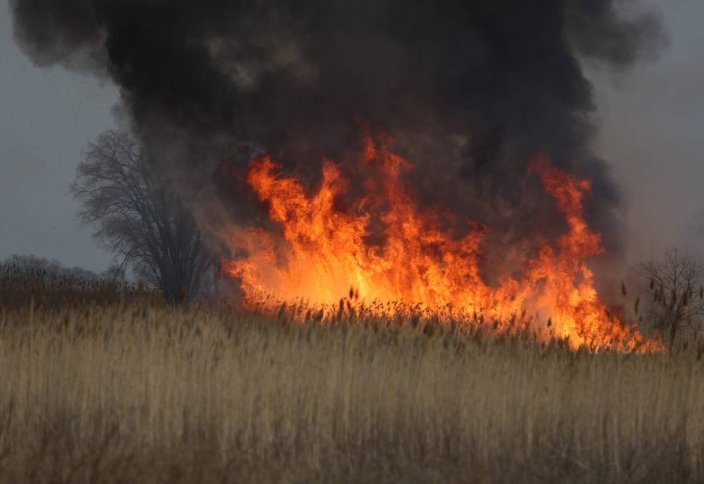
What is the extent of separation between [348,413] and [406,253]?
10442 mm

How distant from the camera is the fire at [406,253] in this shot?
21.2m

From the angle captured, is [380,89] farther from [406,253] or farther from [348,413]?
[348,413]

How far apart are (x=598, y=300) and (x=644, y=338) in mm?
8582

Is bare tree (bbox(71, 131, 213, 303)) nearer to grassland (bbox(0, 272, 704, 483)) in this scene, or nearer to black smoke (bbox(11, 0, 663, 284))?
black smoke (bbox(11, 0, 663, 284))

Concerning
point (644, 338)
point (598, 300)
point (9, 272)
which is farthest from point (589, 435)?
point (9, 272)

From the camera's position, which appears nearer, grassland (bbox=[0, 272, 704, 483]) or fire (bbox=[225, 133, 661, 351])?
grassland (bbox=[0, 272, 704, 483])

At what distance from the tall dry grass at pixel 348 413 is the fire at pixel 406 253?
27.8ft

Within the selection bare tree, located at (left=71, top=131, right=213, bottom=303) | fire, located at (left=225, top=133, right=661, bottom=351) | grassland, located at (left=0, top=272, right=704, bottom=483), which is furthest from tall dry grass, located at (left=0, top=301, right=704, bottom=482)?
bare tree, located at (left=71, top=131, right=213, bottom=303)

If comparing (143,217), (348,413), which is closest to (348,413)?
(348,413)

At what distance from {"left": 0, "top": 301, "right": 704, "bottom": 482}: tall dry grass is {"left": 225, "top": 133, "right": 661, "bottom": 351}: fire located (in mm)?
8476

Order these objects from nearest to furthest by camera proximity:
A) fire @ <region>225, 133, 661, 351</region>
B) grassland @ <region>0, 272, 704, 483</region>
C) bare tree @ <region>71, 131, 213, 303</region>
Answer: grassland @ <region>0, 272, 704, 483</region>, fire @ <region>225, 133, 661, 351</region>, bare tree @ <region>71, 131, 213, 303</region>

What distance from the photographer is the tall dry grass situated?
33.3 feet

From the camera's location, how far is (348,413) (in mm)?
11133

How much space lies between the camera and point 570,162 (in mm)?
22625
